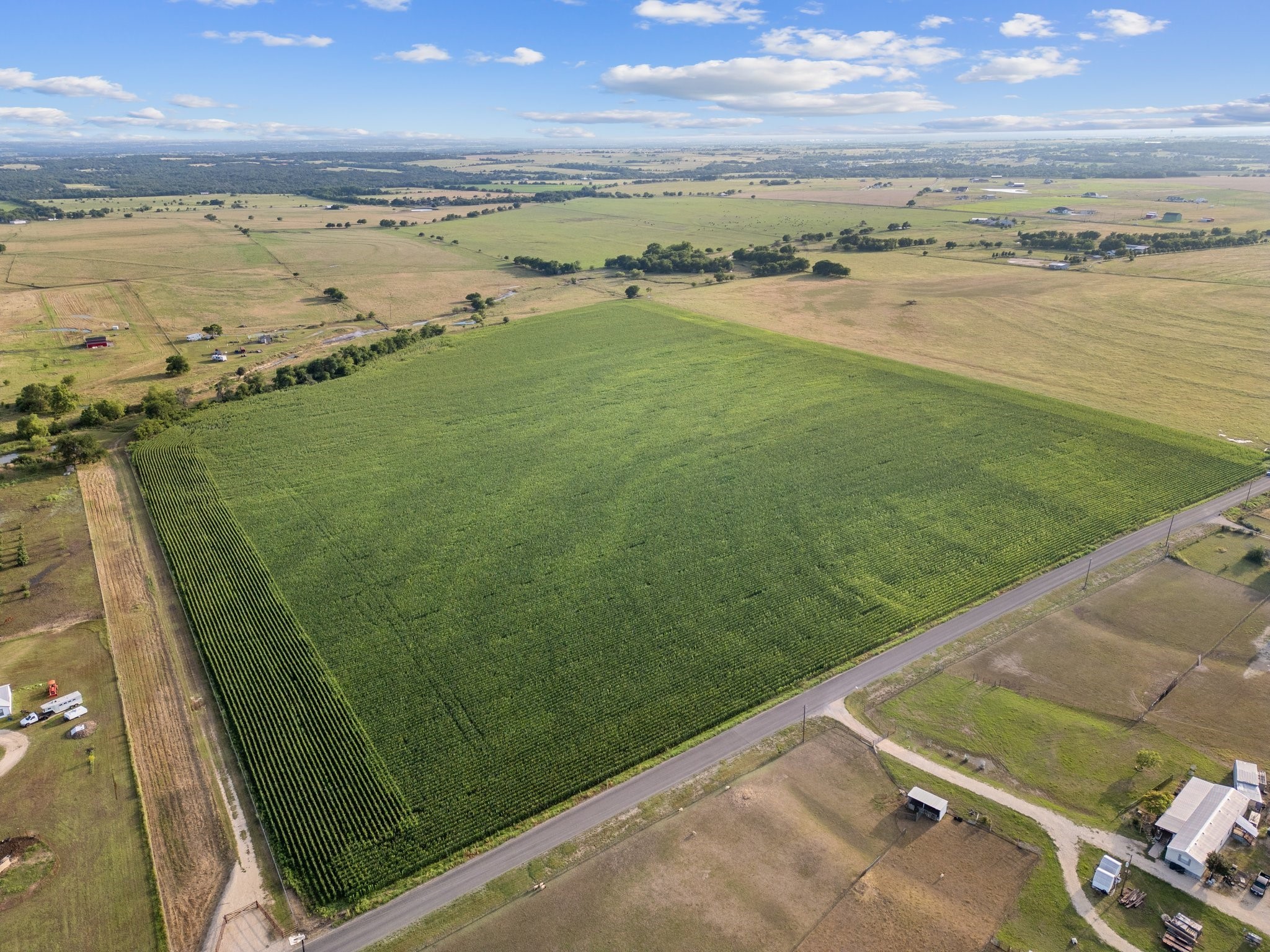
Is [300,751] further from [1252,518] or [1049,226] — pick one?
[1049,226]

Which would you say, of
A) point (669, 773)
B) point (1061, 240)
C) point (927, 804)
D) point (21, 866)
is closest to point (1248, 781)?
point (927, 804)


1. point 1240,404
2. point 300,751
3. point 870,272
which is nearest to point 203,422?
point 300,751

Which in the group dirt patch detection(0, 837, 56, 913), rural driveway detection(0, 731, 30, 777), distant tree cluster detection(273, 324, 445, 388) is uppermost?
distant tree cluster detection(273, 324, 445, 388)

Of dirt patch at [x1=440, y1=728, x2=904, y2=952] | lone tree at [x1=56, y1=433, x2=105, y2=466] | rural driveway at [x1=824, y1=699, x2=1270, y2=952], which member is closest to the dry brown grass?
rural driveway at [x1=824, y1=699, x2=1270, y2=952]

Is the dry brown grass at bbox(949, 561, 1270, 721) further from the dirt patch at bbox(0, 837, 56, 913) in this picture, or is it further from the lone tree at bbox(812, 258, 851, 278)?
the lone tree at bbox(812, 258, 851, 278)

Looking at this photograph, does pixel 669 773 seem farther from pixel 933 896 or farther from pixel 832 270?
pixel 832 270

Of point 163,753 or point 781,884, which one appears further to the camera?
point 163,753

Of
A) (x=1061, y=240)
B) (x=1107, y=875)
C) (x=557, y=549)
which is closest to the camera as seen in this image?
(x=1107, y=875)
